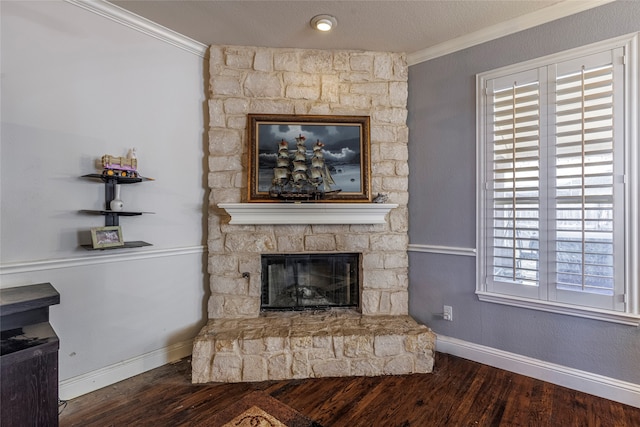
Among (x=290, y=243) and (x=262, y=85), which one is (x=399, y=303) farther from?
(x=262, y=85)

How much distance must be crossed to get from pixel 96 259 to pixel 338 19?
8.15 feet

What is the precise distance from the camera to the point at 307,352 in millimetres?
2230

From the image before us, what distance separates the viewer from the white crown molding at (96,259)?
1742 mm

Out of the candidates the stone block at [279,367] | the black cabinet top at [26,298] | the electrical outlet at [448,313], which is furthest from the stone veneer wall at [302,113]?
the black cabinet top at [26,298]

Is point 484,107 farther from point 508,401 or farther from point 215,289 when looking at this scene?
point 215,289

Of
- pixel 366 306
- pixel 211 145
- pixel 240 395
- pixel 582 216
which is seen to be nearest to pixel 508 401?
pixel 366 306

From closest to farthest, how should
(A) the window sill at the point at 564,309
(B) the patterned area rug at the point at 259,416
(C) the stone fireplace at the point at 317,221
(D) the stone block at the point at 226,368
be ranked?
(B) the patterned area rug at the point at 259,416
(A) the window sill at the point at 564,309
(D) the stone block at the point at 226,368
(C) the stone fireplace at the point at 317,221

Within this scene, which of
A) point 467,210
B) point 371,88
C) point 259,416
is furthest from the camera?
point 371,88

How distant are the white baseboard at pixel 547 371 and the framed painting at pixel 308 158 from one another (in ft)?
4.96

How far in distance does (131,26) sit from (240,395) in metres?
2.81

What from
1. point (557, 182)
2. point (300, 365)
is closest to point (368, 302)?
point (300, 365)

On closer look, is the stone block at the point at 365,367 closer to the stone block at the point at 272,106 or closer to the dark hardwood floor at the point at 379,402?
the dark hardwood floor at the point at 379,402

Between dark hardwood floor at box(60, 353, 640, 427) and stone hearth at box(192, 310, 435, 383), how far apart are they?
0.22 feet

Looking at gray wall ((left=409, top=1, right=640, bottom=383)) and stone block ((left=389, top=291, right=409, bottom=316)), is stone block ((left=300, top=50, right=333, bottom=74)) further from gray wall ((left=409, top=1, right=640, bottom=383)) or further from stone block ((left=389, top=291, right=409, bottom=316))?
stone block ((left=389, top=291, right=409, bottom=316))
